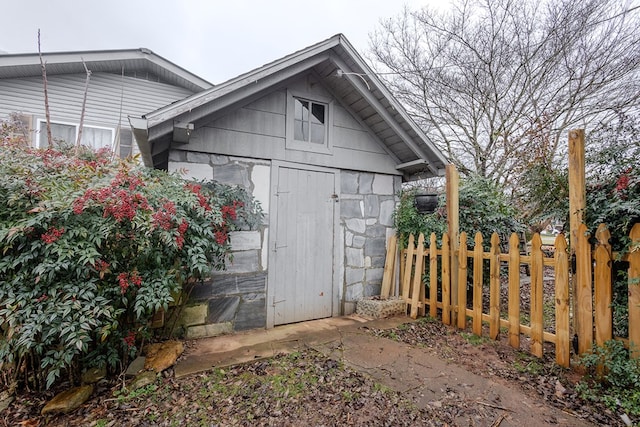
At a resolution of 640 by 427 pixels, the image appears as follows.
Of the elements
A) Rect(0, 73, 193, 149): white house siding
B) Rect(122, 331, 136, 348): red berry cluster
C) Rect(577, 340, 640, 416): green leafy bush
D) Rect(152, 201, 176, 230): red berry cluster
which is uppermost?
Rect(0, 73, 193, 149): white house siding

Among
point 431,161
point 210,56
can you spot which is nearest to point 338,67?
point 431,161

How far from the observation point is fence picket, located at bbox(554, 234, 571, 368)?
2939mm

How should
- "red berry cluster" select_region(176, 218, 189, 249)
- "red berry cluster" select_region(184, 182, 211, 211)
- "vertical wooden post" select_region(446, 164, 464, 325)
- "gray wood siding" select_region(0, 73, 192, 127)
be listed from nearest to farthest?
"red berry cluster" select_region(176, 218, 189, 249) → "red berry cluster" select_region(184, 182, 211, 211) → "vertical wooden post" select_region(446, 164, 464, 325) → "gray wood siding" select_region(0, 73, 192, 127)

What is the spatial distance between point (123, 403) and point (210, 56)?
2689 centimetres

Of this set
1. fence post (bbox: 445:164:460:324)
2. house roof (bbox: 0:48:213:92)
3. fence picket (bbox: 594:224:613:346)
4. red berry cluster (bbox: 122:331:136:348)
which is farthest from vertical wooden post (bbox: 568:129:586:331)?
house roof (bbox: 0:48:213:92)

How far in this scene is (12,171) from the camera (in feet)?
8.55

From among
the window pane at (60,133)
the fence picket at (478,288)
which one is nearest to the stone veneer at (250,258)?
the fence picket at (478,288)

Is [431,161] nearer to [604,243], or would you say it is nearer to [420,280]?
[420,280]

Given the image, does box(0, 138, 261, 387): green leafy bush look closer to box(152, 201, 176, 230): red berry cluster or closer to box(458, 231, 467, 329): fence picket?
box(152, 201, 176, 230): red berry cluster

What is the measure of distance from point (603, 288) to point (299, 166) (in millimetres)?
3504

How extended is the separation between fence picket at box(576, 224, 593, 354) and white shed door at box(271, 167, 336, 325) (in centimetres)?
285

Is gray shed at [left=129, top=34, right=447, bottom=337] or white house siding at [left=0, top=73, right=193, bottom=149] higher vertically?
white house siding at [left=0, top=73, right=193, bottom=149]

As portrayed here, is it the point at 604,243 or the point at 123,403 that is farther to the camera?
the point at 604,243

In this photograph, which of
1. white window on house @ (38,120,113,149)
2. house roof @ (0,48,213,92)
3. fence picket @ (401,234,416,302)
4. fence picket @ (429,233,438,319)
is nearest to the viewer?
fence picket @ (429,233,438,319)
